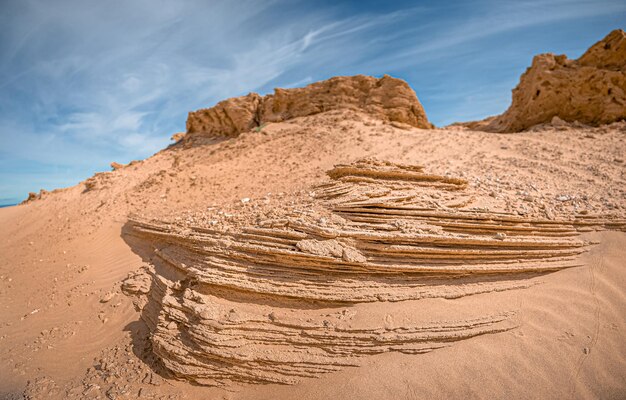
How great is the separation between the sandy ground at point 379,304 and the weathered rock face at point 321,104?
107 inches

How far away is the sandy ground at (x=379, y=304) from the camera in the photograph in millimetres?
3416

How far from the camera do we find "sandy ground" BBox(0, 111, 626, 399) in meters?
3.42

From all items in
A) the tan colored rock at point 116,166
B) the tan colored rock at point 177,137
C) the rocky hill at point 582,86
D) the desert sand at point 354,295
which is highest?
the tan colored rock at point 177,137

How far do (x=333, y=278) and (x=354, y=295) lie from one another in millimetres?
376

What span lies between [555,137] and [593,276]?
8077 millimetres

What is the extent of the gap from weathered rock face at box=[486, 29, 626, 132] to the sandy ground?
1262 millimetres

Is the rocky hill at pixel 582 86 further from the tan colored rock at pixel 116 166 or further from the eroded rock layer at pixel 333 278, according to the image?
the tan colored rock at pixel 116 166

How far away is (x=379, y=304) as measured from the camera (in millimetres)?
3967

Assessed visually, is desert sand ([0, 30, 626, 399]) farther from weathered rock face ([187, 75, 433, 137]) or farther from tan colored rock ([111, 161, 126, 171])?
tan colored rock ([111, 161, 126, 171])

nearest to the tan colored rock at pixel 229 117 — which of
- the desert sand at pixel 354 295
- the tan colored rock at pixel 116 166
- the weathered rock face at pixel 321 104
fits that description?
the weathered rock face at pixel 321 104

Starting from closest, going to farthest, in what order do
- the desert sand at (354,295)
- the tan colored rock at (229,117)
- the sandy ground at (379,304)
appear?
the sandy ground at (379,304) → the desert sand at (354,295) → the tan colored rock at (229,117)

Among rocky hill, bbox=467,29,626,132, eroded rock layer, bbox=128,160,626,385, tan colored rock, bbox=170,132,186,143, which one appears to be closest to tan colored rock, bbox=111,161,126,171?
tan colored rock, bbox=170,132,186,143

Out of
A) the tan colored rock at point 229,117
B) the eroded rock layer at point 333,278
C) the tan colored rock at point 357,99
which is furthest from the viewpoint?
the tan colored rock at point 229,117

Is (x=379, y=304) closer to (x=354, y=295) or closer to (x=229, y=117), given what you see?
(x=354, y=295)
